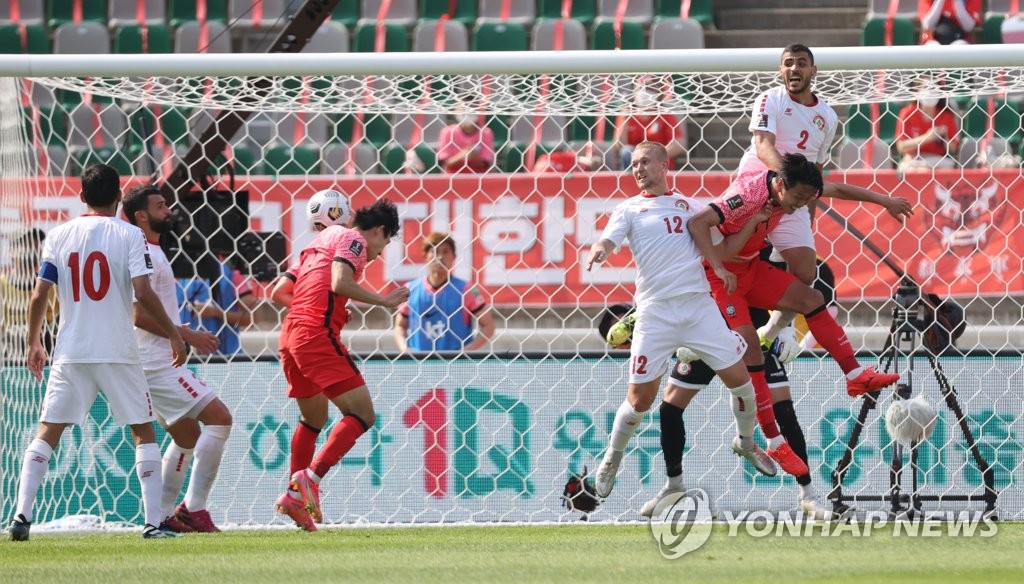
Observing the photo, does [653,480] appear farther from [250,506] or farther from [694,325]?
[250,506]

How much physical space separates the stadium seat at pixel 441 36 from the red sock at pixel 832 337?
7985mm

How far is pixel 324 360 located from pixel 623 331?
1.43 metres

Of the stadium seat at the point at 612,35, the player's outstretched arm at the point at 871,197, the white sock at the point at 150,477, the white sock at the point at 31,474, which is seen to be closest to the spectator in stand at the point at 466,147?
the stadium seat at the point at 612,35

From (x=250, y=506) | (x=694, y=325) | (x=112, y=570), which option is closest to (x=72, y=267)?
(x=112, y=570)

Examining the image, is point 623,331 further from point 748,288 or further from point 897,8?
point 897,8

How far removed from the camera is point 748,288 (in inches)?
275

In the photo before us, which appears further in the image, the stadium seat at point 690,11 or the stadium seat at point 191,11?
the stadium seat at point 191,11

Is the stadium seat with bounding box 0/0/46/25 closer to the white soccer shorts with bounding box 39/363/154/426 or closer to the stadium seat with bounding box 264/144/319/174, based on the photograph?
the stadium seat with bounding box 264/144/319/174

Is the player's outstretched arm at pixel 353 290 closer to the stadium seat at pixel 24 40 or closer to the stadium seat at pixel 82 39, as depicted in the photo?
the stadium seat at pixel 82 39

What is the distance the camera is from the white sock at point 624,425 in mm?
6777

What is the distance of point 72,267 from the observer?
6430 mm

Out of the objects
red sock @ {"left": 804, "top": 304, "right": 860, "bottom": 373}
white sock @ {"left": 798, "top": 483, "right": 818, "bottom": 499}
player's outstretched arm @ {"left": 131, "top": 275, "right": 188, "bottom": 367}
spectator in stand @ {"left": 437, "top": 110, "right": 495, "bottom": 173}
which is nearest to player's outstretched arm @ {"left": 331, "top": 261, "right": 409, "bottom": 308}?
player's outstretched arm @ {"left": 131, "top": 275, "right": 188, "bottom": 367}

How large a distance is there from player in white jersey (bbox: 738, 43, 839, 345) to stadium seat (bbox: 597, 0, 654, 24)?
771 centimetres

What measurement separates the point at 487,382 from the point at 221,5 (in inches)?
335
